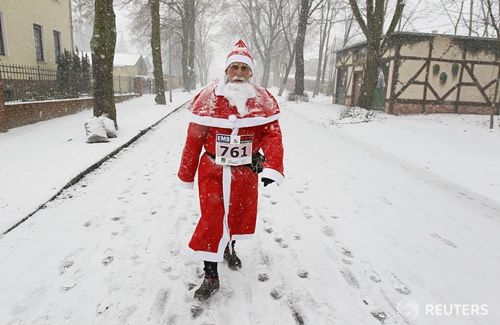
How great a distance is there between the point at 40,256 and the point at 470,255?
14.0 feet

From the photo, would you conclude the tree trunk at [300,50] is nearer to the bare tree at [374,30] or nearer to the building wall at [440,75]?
the building wall at [440,75]

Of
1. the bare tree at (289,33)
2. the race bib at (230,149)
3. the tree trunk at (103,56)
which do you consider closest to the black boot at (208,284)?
the race bib at (230,149)

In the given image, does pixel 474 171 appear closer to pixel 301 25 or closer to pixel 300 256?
pixel 300 256

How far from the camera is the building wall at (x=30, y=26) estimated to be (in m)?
14.5

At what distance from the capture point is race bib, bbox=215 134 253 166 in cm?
266

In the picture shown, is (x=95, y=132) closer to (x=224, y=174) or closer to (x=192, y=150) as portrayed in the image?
(x=192, y=150)

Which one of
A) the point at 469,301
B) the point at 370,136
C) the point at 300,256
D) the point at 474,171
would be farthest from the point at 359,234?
the point at 370,136

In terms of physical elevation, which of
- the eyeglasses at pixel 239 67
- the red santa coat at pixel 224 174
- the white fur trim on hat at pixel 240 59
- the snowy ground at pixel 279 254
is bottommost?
the snowy ground at pixel 279 254

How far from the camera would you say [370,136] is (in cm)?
1061

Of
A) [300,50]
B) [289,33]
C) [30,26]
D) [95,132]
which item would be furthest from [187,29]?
[95,132]

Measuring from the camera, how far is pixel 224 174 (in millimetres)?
2682

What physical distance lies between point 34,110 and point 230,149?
10.5 meters

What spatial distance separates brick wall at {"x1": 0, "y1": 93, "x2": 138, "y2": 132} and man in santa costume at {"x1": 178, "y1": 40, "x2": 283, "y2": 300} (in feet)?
28.5

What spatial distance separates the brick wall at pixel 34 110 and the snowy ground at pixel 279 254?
4.78 metres
